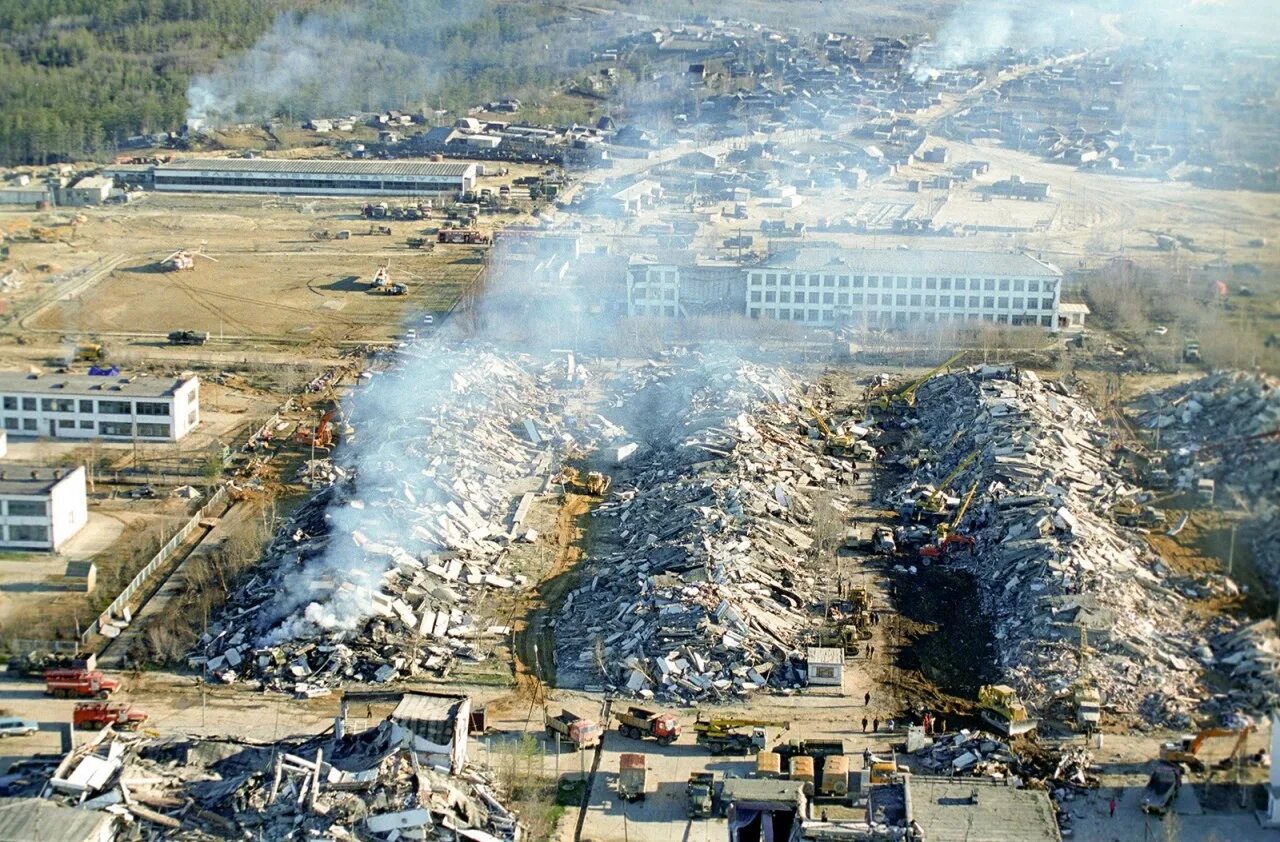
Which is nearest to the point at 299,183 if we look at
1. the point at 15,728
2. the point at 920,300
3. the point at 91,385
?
the point at 920,300

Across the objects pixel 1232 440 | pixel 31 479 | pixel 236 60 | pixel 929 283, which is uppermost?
pixel 236 60

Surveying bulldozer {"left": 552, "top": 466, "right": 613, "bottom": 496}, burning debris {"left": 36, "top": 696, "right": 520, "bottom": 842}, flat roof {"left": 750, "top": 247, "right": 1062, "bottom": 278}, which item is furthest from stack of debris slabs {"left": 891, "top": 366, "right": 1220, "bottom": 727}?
burning debris {"left": 36, "top": 696, "right": 520, "bottom": 842}

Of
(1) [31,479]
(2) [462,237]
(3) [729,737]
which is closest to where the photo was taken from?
(3) [729,737]

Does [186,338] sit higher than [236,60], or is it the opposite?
[236,60]

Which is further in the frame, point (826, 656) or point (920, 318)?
point (920, 318)

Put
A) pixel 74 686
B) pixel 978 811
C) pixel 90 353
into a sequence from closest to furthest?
pixel 978 811 < pixel 74 686 < pixel 90 353

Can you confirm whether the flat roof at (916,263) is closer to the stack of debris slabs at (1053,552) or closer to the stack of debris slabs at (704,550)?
the stack of debris slabs at (1053,552)

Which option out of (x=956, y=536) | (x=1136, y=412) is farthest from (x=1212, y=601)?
(x=1136, y=412)

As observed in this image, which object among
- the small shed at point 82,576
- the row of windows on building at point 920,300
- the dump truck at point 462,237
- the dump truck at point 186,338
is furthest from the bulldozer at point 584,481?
the dump truck at point 462,237

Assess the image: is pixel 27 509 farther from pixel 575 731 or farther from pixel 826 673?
pixel 826 673
